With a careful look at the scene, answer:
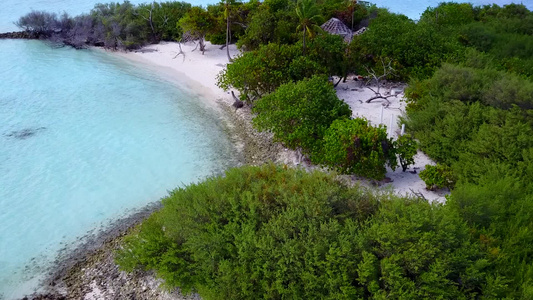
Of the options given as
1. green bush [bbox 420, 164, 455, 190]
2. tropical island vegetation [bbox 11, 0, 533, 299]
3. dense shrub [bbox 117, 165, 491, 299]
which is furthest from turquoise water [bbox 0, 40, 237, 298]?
green bush [bbox 420, 164, 455, 190]

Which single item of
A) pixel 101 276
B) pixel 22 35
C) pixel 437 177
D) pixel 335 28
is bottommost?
pixel 101 276

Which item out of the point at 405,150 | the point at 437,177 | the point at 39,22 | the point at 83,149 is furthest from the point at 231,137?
the point at 39,22

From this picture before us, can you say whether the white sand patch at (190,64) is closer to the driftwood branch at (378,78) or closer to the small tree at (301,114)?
the small tree at (301,114)

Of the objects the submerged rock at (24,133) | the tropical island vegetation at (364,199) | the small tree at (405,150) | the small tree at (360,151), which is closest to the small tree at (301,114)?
the tropical island vegetation at (364,199)

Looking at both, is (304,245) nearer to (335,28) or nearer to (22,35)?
(335,28)

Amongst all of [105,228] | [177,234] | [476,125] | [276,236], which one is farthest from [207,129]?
[476,125]
